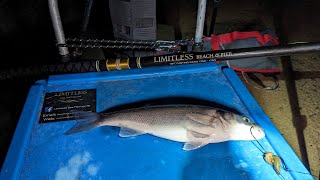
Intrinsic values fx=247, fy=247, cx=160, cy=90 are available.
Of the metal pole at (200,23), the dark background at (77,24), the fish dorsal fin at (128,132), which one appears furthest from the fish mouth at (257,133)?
the dark background at (77,24)

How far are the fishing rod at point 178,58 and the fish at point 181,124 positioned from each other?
0.57 meters

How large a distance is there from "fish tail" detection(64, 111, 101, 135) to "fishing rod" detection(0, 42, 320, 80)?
1.94 feet

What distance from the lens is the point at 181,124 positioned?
1559 millimetres

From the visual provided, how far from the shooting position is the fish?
152cm

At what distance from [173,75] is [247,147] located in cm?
87

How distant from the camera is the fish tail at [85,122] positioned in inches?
63.2

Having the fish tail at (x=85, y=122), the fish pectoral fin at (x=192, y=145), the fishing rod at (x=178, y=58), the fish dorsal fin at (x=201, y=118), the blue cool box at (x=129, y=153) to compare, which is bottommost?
the blue cool box at (x=129, y=153)

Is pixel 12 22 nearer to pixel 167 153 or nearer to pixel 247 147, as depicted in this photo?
pixel 167 153

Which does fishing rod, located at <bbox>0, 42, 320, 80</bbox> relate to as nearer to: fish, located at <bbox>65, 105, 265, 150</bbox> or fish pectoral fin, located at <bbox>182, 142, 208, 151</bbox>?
fish, located at <bbox>65, 105, 265, 150</bbox>

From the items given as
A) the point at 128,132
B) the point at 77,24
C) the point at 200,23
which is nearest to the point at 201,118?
the point at 128,132

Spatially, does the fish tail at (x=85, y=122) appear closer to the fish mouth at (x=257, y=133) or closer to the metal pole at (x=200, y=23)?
the fish mouth at (x=257, y=133)

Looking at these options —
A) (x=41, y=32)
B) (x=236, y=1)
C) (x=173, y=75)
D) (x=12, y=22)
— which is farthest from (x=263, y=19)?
(x=12, y=22)

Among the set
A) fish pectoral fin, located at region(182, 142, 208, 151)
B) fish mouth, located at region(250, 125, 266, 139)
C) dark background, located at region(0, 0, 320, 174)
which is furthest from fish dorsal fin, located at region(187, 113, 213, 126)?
dark background, located at region(0, 0, 320, 174)

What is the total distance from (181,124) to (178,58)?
71 cm
